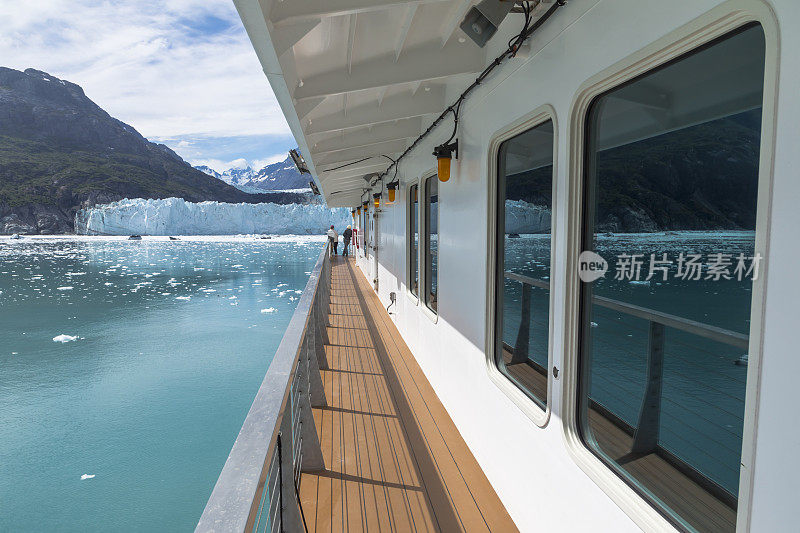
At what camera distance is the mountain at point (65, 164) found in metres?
63.1

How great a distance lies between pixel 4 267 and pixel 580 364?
25.7m

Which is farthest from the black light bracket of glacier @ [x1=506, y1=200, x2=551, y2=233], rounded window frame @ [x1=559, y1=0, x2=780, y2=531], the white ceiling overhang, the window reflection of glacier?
rounded window frame @ [x1=559, y1=0, x2=780, y2=531]

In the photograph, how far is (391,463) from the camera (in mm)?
2178

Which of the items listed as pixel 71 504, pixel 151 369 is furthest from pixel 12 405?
pixel 71 504

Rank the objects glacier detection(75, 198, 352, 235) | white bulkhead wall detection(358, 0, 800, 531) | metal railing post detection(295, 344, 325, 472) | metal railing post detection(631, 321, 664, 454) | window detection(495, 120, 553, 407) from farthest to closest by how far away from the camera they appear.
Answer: glacier detection(75, 198, 352, 235), metal railing post detection(295, 344, 325, 472), window detection(495, 120, 553, 407), metal railing post detection(631, 321, 664, 454), white bulkhead wall detection(358, 0, 800, 531)

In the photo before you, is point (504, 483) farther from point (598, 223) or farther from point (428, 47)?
point (428, 47)

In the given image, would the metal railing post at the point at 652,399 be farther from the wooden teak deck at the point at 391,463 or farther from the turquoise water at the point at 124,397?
the turquoise water at the point at 124,397

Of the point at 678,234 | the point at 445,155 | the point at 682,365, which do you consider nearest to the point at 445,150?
the point at 445,155

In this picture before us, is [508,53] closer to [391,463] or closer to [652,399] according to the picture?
[652,399]

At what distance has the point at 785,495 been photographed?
698 millimetres

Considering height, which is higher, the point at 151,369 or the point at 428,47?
the point at 428,47

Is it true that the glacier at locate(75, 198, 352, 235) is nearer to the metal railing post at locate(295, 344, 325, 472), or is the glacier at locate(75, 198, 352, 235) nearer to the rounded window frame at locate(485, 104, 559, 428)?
the metal railing post at locate(295, 344, 325, 472)

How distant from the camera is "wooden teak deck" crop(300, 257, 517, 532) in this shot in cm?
179

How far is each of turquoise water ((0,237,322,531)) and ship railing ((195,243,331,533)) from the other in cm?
219
